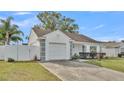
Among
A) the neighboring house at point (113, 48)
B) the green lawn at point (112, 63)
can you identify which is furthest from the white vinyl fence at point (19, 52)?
the neighboring house at point (113, 48)

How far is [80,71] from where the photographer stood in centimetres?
1677

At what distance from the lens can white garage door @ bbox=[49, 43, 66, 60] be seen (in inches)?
673

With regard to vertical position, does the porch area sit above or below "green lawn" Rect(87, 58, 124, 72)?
above

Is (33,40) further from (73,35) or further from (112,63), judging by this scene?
(112,63)

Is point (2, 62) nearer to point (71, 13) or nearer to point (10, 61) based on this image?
point (10, 61)

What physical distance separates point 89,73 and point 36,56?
5.31ft

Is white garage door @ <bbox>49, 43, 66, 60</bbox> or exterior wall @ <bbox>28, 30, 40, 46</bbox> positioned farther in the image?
white garage door @ <bbox>49, 43, 66, 60</bbox>

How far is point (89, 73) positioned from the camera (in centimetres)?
1673

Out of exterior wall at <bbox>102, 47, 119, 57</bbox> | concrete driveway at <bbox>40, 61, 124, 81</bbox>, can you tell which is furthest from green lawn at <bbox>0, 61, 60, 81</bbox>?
exterior wall at <bbox>102, 47, 119, 57</bbox>

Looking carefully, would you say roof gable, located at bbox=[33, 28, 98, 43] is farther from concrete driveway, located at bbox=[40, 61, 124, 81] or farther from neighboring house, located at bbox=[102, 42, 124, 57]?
concrete driveway, located at bbox=[40, 61, 124, 81]

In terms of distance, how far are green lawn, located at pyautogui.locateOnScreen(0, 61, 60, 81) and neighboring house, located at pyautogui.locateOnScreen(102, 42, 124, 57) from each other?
69.0 inches

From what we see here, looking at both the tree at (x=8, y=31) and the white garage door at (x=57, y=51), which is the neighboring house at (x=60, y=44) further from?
the tree at (x=8, y=31)

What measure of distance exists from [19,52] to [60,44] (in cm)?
124
